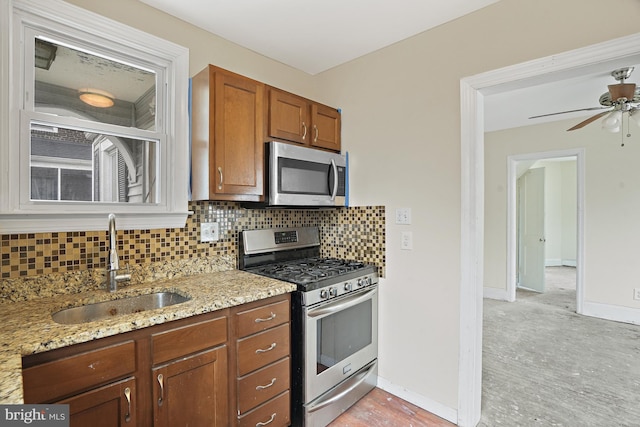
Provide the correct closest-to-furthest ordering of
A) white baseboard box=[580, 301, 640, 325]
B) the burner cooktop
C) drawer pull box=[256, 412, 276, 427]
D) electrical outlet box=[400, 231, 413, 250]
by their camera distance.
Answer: drawer pull box=[256, 412, 276, 427] → the burner cooktop → electrical outlet box=[400, 231, 413, 250] → white baseboard box=[580, 301, 640, 325]

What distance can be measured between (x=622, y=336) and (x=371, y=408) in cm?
305

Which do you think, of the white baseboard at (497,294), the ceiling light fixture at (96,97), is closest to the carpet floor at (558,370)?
the white baseboard at (497,294)

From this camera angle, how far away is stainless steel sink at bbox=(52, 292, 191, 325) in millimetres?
1442

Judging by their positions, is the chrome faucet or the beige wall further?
the beige wall

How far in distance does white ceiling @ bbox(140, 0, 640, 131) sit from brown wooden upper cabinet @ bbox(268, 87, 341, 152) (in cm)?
41

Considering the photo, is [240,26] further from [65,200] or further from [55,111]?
[65,200]

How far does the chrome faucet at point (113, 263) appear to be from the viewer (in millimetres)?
1561

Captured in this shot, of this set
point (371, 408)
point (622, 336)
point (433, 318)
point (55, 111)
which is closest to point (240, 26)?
point (55, 111)

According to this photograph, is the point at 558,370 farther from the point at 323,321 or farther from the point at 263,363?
the point at 263,363

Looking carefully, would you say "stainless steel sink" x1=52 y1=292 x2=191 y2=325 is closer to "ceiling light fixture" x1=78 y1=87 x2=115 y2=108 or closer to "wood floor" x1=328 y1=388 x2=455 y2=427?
"ceiling light fixture" x1=78 y1=87 x2=115 y2=108

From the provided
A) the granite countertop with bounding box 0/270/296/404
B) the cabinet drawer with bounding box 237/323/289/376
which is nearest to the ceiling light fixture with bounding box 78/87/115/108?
the granite countertop with bounding box 0/270/296/404

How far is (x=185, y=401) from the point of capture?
4.54 ft

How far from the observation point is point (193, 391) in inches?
55.6

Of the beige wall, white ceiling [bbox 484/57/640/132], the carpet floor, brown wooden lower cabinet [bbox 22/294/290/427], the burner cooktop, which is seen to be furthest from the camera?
white ceiling [bbox 484/57/640/132]
